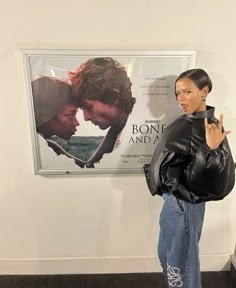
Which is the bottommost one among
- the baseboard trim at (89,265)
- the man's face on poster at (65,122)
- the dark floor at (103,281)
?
the dark floor at (103,281)

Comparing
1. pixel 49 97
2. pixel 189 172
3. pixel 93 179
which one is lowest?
pixel 93 179

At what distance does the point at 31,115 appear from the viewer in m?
1.45

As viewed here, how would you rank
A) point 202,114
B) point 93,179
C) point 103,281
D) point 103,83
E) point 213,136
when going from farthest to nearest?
point 103,281 → point 93,179 → point 103,83 → point 202,114 → point 213,136

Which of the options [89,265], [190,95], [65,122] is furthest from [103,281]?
[190,95]

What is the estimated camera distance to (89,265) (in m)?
1.81

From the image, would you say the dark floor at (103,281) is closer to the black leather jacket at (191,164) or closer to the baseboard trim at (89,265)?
the baseboard trim at (89,265)

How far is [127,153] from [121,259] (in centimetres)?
71

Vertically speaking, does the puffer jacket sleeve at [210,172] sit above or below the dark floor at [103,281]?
above

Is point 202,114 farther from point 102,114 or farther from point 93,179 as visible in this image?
point 93,179

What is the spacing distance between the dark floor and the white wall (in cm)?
4

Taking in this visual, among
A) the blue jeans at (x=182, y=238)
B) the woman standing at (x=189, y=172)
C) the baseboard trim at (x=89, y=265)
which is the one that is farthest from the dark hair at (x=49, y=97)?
the baseboard trim at (x=89, y=265)

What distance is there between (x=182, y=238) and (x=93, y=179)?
59 cm

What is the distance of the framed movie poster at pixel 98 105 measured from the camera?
4.54ft

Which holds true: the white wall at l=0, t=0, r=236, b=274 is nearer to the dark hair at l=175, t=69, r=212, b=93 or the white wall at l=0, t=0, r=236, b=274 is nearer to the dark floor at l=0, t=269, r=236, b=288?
the dark floor at l=0, t=269, r=236, b=288
